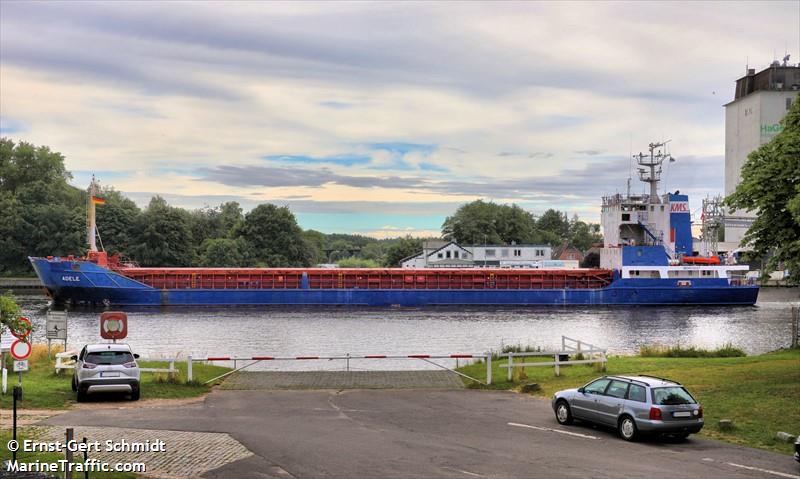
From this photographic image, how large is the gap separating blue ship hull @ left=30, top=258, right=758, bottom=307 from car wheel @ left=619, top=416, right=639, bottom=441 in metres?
51.1

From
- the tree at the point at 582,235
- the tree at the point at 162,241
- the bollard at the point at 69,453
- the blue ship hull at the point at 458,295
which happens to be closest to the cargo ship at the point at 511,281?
Result: the blue ship hull at the point at 458,295

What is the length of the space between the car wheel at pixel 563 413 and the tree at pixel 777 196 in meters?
7.74

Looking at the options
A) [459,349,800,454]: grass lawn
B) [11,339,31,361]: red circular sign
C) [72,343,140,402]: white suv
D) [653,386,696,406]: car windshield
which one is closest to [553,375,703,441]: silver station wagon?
[653,386,696,406]: car windshield

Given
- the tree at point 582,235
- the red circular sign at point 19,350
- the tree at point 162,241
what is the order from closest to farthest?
the red circular sign at point 19,350 → the tree at point 162,241 → the tree at point 582,235

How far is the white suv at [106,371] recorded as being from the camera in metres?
18.1

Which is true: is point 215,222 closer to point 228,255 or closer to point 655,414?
point 228,255

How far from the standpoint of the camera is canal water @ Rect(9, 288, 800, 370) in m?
38.6

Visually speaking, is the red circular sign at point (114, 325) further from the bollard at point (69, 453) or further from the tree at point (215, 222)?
the tree at point (215, 222)

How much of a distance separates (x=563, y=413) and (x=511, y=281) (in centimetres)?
5336


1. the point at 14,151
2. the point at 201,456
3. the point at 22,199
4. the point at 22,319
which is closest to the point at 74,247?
the point at 22,199

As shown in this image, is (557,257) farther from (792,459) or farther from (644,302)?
(792,459)

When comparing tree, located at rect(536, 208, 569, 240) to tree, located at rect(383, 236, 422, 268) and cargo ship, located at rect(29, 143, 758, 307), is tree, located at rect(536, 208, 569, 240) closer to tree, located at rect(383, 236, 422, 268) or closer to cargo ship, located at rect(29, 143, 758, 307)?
tree, located at rect(383, 236, 422, 268)

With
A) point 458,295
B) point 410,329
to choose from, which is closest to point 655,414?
point 410,329

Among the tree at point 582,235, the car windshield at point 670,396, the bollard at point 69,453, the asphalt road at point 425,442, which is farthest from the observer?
the tree at point 582,235
